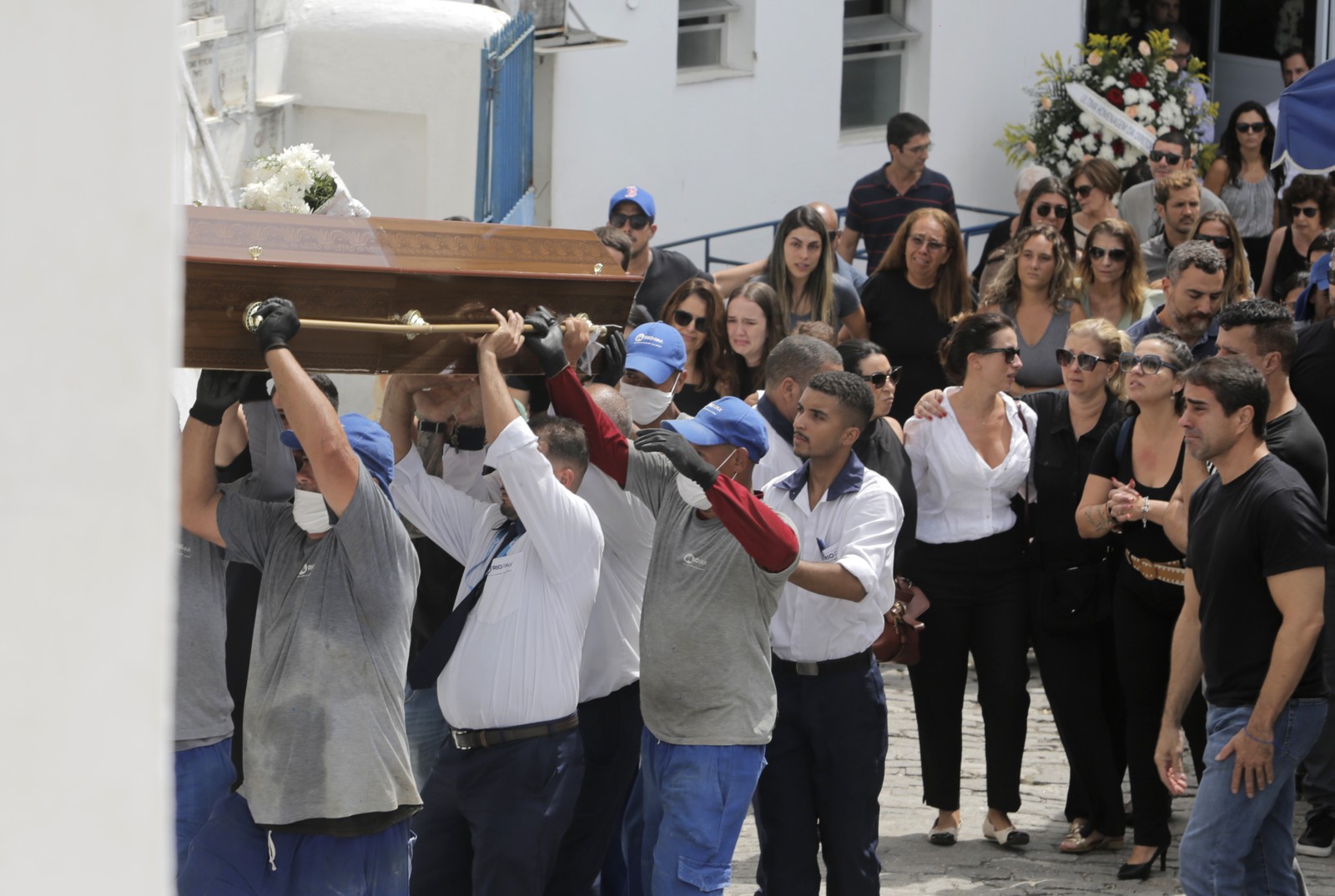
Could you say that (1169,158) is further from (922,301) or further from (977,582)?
(977,582)

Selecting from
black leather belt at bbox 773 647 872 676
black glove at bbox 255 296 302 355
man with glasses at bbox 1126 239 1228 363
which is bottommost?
black leather belt at bbox 773 647 872 676

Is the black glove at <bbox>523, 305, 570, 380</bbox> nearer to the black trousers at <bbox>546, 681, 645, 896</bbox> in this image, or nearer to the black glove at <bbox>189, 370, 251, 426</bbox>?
the black glove at <bbox>189, 370, 251, 426</bbox>

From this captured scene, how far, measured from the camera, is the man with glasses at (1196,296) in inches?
280

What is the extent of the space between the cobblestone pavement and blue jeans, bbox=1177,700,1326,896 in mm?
1065

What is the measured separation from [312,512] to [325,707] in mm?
500

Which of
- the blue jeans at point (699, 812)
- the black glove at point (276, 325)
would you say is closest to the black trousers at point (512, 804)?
the blue jeans at point (699, 812)

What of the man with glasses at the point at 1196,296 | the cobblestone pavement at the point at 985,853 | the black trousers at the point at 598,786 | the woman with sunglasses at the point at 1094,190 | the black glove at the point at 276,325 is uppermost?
the woman with sunglasses at the point at 1094,190

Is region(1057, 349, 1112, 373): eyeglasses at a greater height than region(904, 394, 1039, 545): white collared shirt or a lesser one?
greater

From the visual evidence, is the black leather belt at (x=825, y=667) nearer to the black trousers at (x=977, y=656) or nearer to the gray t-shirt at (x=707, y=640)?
the gray t-shirt at (x=707, y=640)

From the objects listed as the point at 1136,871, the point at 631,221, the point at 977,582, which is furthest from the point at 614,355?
the point at 631,221

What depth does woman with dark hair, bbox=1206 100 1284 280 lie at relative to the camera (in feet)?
36.4

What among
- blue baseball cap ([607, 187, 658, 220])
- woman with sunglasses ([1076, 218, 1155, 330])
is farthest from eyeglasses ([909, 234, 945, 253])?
blue baseball cap ([607, 187, 658, 220])

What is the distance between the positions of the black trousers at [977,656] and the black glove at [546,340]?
8.43 feet

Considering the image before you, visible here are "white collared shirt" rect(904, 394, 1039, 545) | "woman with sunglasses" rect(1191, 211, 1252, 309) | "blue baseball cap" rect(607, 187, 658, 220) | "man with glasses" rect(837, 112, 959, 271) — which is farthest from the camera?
"man with glasses" rect(837, 112, 959, 271)
